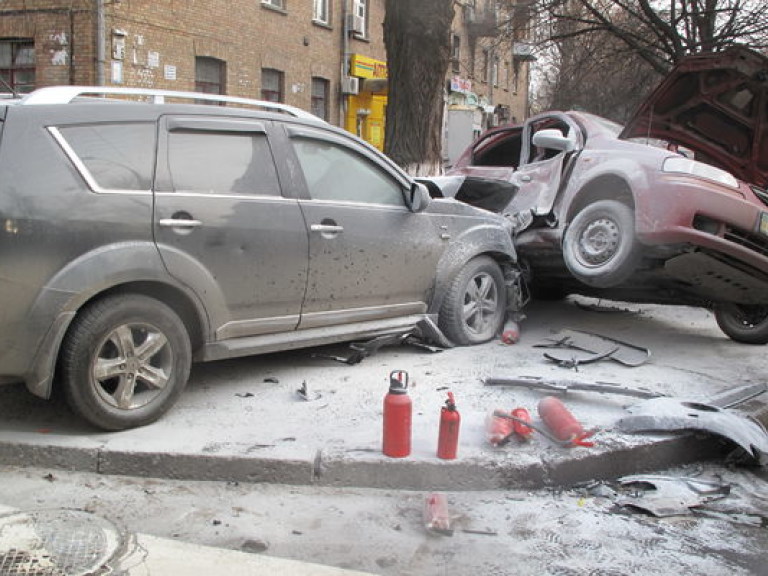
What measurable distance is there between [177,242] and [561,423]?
2.31m

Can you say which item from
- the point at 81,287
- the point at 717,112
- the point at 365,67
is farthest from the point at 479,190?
the point at 365,67

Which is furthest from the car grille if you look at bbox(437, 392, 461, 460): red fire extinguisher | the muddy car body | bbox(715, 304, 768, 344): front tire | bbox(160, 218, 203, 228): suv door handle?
bbox(160, 218, 203, 228): suv door handle

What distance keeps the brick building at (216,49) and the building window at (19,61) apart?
2 centimetres

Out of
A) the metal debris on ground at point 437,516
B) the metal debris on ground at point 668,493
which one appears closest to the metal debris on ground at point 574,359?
the metal debris on ground at point 668,493

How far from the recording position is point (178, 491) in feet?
11.6

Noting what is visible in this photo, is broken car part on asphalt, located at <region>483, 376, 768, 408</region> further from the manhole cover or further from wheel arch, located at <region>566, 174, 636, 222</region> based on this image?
the manhole cover

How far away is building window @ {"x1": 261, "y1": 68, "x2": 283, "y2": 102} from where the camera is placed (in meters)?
20.3

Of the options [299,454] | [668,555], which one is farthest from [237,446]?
[668,555]

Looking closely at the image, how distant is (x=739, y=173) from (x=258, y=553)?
5879mm

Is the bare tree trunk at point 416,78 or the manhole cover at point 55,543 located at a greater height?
the bare tree trunk at point 416,78

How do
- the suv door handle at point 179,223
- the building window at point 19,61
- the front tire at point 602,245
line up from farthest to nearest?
the building window at point 19,61, the front tire at point 602,245, the suv door handle at point 179,223

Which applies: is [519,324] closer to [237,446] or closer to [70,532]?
[237,446]

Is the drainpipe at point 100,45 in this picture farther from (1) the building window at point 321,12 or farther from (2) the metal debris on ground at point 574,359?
(2) the metal debris on ground at point 574,359

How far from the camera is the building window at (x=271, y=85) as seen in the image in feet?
66.6
